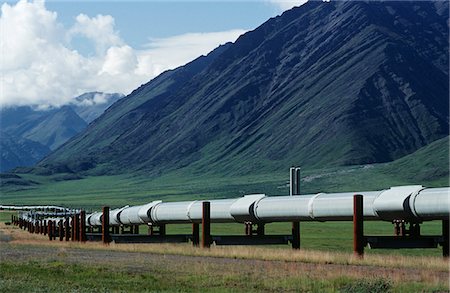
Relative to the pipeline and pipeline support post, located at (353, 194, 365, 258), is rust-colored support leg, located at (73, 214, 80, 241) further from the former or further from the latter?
pipeline support post, located at (353, 194, 365, 258)

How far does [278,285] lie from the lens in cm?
2125

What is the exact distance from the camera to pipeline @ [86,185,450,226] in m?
29.4

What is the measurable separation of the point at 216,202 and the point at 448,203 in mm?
14610

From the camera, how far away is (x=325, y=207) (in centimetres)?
3288

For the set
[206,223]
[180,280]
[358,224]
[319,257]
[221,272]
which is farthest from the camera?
[206,223]

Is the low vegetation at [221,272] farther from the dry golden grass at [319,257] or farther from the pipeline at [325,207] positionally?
the pipeline at [325,207]

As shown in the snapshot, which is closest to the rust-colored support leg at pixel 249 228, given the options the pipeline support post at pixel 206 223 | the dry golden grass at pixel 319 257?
the pipeline support post at pixel 206 223

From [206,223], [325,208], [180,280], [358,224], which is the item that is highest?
[325,208]

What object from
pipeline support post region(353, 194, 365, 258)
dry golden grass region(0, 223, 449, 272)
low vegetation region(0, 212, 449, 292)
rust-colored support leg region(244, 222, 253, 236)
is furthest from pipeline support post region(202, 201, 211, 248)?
pipeline support post region(353, 194, 365, 258)

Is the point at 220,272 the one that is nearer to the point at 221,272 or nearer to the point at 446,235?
the point at 221,272

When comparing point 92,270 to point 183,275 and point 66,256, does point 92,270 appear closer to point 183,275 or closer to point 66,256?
point 183,275

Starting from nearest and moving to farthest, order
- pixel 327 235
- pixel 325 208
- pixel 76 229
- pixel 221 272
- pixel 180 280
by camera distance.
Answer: pixel 180 280 < pixel 221 272 < pixel 325 208 < pixel 76 229 < pixel 327 235

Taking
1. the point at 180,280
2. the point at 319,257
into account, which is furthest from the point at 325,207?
the point at 180,280

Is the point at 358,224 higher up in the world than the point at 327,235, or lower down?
higher up
